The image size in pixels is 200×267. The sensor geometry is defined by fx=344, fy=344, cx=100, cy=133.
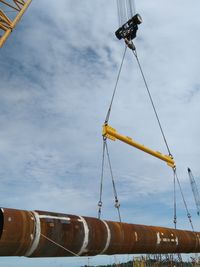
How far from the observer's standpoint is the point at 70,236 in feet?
33.6

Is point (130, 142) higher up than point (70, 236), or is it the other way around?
point (130, 142)

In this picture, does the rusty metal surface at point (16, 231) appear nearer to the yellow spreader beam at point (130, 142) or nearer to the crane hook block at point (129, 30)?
the yellow spreader beam at point (130, 142)

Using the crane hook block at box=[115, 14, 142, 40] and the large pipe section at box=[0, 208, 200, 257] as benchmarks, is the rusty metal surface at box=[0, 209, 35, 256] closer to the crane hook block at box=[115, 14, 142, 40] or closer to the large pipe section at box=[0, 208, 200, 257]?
the large pipe section at box=[0, 208, 200, 257]

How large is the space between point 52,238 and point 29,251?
2.40ft

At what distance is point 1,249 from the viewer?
859 cm

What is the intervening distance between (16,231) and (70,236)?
81.0 inches

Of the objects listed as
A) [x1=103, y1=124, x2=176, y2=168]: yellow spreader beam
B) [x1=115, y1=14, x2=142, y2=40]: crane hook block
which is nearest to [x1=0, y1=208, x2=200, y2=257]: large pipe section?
[x1=103, y1=124, x2=176, y2=168]: yellow spreader beam

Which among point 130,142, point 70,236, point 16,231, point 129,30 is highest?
point 129,30

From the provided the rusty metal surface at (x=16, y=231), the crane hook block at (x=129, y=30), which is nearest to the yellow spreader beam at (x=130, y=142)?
the crane hook block at (x=129, y=30)

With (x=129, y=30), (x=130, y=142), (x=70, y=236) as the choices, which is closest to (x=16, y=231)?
(x=70, y=236)

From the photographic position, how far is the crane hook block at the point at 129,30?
28.3 m

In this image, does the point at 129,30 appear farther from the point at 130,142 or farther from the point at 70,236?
the point at 70,236

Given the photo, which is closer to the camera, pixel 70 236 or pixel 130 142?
pixel 70 236

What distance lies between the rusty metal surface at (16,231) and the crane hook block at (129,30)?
22051mm
